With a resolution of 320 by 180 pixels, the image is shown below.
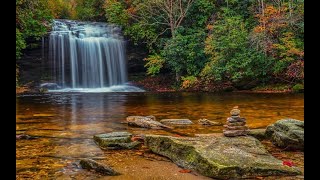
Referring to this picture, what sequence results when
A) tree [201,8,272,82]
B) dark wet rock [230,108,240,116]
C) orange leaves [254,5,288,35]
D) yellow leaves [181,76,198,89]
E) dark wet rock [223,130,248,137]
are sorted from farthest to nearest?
yellow leaves [181,76,198,89], tree [201,8,272,82], orange leaves [254,5,288,35], dark wet rock [230,108,240,116], dark wet rock [223,130,248,137]

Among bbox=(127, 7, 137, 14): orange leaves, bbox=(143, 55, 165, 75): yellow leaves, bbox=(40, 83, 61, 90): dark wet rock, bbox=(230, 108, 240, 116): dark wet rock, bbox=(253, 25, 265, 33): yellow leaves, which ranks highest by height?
bbox=(127, 7, 137, 14): orange leaves

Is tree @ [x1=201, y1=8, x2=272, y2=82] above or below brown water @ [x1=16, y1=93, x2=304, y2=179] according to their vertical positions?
above

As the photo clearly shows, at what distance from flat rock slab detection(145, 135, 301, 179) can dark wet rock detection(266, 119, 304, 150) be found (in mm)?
679

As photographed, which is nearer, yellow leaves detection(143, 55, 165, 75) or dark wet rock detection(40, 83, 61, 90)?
dark wet rock detection(40, 83, 61, 90)

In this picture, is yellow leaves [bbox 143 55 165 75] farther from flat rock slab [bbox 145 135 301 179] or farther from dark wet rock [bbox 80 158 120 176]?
dark wet rock [bbox 80 158 120 176]

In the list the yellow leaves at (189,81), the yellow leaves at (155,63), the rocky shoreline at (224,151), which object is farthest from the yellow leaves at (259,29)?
the rocky shoreline at (224,151)

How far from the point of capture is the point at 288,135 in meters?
6.33

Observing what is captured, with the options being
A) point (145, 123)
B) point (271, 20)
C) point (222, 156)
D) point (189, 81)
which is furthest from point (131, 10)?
point (222, 156)

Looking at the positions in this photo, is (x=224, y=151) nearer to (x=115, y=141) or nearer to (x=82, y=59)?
(x=115, y=141)

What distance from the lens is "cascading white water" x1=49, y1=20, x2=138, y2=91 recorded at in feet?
88.7

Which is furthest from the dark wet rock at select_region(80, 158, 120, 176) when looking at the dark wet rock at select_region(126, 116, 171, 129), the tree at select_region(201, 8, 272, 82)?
the tree at select_region(201, 8, 272, 82)

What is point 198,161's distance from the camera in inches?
199

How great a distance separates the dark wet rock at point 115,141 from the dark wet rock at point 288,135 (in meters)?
2.64

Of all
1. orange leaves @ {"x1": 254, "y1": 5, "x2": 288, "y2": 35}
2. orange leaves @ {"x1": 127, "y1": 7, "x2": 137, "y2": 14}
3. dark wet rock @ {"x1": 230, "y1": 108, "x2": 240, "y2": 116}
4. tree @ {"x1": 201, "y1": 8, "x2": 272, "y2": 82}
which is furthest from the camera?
orange leaves @ {"x1": 127, "y1": 7, "x2": 137, "y2": 14}
